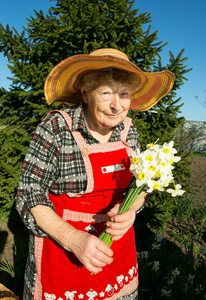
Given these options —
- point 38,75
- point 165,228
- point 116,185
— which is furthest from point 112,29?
point 165,228

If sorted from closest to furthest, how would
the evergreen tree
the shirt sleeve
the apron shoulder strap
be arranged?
the shirt sleeve → the apron shoulder strap → the evergreen tree

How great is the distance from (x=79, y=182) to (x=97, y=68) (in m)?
0.67

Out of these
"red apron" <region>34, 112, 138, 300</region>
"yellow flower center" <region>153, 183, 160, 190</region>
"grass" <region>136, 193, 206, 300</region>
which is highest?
"yellow flower center" <region>153, 183, 160, 190</region>

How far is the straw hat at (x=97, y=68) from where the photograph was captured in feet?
4.36

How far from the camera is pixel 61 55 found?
142 inches

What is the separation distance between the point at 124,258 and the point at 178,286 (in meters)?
1.08

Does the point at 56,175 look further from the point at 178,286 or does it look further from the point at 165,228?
the point at 165,228

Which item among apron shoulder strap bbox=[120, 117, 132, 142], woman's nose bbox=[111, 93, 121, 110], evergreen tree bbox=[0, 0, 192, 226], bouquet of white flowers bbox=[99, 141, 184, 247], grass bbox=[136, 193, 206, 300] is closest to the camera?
bouquet of white flowers bbox=[99, 141, 184, 247]

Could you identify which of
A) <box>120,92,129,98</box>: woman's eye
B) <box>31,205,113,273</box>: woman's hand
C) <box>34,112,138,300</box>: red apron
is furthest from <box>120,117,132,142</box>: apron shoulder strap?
<box>31,205,113,273</box>: woman's hand

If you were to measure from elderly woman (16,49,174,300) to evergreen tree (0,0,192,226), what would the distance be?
1.91 metres

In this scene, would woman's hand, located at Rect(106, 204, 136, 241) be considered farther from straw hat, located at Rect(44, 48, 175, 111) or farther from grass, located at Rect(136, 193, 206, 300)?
grass, located at Rect(136, 193, 206, 300)

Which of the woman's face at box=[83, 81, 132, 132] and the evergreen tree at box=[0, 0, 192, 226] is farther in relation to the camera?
the evergreen tree at box=[0, 0, 192, 226]

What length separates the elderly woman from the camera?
1.32 meters

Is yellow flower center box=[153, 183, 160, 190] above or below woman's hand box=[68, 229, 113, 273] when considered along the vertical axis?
above
